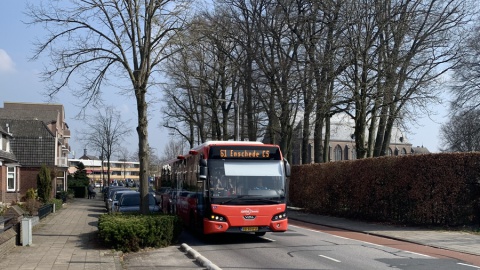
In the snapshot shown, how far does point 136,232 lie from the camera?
15102 mm

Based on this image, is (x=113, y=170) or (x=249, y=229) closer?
(x=249, y=229)

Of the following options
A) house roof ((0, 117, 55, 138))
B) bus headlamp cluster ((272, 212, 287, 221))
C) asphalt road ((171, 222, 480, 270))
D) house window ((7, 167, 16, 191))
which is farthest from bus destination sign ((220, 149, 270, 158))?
house roof ((0, 117, 55, 138))

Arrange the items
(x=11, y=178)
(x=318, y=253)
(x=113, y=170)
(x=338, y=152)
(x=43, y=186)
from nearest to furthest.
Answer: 1. (x=318, y=253)
2. (x=43, y=186)
3. (x=11, y=178)
4. (x=338, y=152)
5. (x=113, y=170)

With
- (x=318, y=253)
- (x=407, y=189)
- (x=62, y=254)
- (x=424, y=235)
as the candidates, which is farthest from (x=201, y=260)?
(x=407, y=189)

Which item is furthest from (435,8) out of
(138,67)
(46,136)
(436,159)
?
Result: (46,136)

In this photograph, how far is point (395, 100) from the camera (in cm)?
3141

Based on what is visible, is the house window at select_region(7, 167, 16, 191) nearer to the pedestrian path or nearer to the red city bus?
the pedestrian path

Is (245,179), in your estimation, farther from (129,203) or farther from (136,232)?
(129,203)

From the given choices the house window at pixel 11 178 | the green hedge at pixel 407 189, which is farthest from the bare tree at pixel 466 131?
the house window at pixel 11 178

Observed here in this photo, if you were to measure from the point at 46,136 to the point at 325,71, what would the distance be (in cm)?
2944

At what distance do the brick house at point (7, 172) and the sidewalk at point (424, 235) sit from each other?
23423 mm

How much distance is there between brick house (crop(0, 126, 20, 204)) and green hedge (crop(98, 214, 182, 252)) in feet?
73.9

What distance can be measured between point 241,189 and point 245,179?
350mm

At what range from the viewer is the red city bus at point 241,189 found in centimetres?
1609
